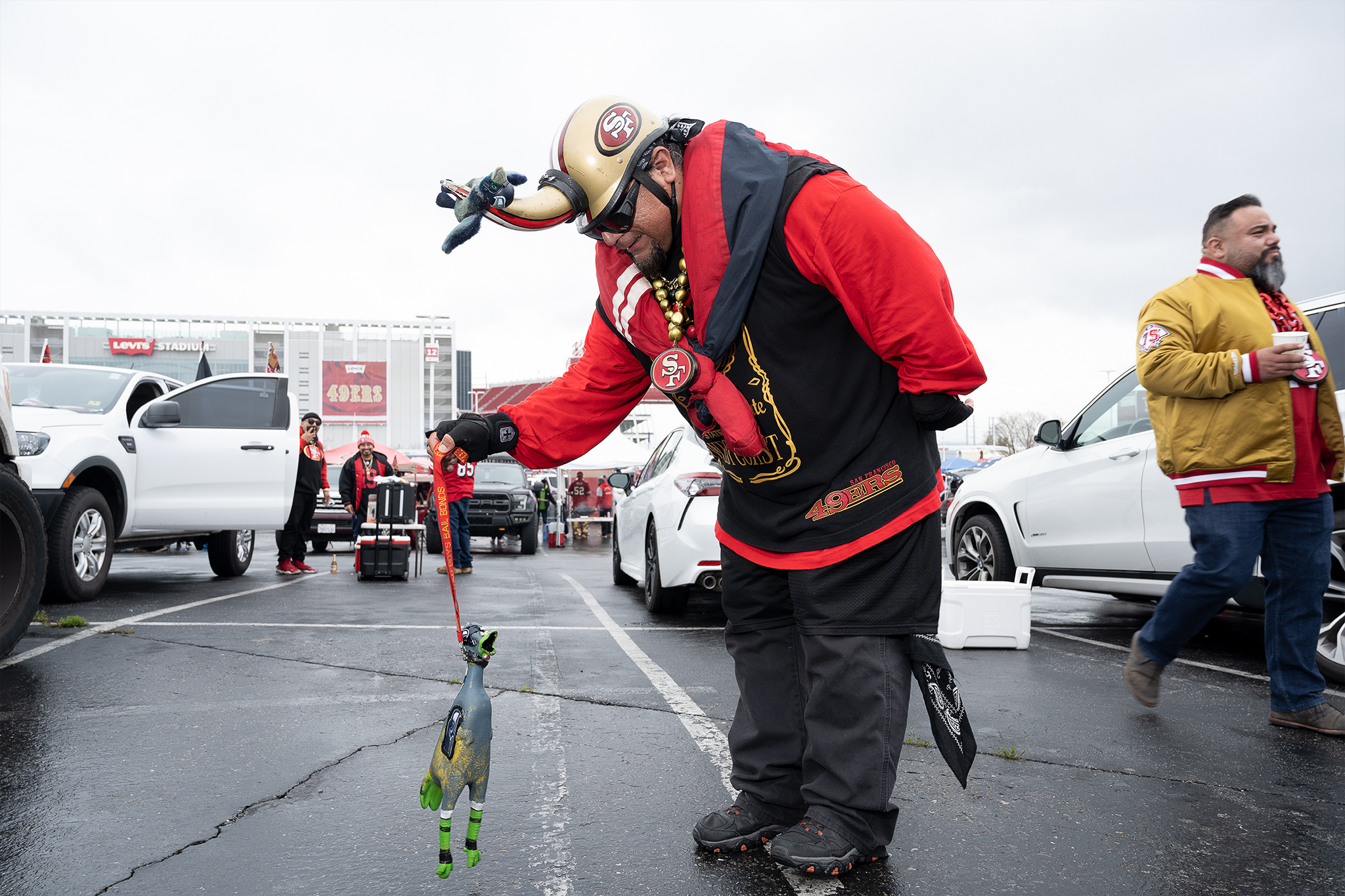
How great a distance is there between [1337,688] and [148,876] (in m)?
4.72

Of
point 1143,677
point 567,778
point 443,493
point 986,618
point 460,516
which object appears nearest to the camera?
point 443,493

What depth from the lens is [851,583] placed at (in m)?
2.29

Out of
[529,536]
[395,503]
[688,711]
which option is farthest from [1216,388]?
[529,536]

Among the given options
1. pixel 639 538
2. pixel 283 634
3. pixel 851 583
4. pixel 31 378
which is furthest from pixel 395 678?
pixel 31 378

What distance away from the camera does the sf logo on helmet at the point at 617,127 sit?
7.50ft

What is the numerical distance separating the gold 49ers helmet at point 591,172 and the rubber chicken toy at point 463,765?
0.99 meters

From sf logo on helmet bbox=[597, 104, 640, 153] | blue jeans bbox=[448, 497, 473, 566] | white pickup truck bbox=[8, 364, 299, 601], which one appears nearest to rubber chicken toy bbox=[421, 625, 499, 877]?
sf logo on helmet bbox=[597, 104, 640, 153]

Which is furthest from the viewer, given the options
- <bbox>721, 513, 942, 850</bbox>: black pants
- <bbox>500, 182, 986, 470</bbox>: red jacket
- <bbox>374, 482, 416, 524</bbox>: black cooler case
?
<bbox>374, 482, 416, 524</bbox>: black cooler case

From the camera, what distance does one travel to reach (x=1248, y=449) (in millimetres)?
3469

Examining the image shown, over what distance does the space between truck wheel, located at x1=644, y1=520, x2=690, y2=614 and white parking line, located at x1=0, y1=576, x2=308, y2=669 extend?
338 cm

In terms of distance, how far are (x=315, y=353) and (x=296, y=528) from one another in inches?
2719

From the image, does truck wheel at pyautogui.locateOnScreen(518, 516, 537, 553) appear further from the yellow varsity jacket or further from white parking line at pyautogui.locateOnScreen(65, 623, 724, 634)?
the yellow varsity jacket

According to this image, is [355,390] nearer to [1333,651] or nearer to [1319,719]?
[1333,651]

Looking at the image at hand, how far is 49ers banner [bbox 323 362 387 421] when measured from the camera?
244 feet
